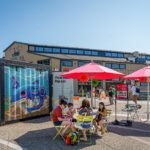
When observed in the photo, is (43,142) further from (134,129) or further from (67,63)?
(67,63)

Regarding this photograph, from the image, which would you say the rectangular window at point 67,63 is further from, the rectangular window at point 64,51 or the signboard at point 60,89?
the signboard at point 60,89

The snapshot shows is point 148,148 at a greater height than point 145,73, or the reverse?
point 145,73

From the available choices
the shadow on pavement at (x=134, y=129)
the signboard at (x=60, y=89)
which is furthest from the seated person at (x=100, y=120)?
the signboard at (x=60, y=89)

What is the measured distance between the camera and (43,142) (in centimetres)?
840

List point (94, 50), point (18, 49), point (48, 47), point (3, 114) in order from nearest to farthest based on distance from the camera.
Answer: point (3, 114), point (18, 49), point (48, 47), point (94, 50)

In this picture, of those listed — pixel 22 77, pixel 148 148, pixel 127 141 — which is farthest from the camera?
pixel 22 77

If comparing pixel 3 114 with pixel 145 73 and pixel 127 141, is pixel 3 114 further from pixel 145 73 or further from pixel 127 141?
pixel 145 73

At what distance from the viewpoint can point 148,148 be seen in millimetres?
7809

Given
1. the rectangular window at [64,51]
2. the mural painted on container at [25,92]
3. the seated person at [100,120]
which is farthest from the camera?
the rectangular window at [64,51]

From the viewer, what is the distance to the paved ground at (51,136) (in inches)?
311

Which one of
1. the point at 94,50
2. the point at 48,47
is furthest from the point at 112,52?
the point at 48,47

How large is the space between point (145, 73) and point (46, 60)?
1231 inches

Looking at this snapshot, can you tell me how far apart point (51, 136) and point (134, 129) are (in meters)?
3.65

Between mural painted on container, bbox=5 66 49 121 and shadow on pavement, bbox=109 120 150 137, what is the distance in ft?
13.8
